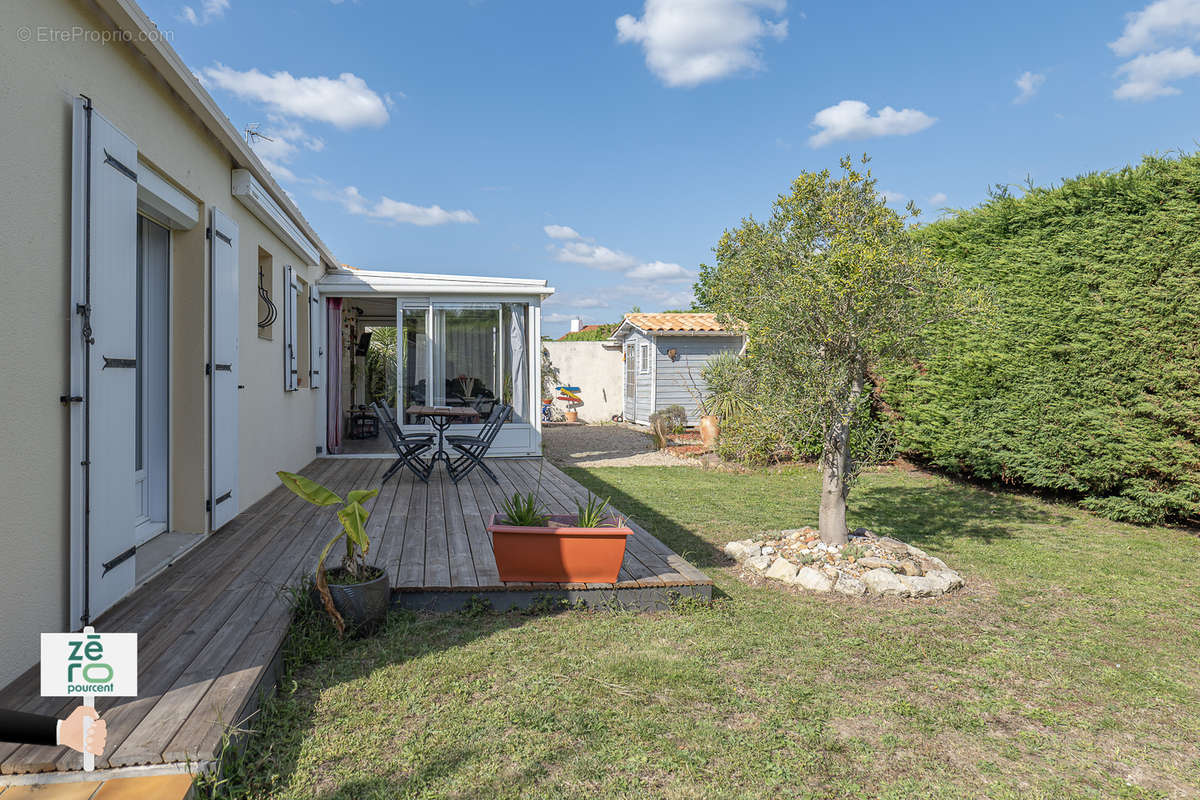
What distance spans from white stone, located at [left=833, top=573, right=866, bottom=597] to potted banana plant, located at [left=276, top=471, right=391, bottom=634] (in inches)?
107

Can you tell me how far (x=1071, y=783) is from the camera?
219 centimetres

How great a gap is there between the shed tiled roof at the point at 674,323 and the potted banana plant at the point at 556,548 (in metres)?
11.6

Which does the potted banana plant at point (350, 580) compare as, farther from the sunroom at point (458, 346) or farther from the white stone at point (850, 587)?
the sunroom at point (458, 346)

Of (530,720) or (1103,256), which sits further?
(1103,256)

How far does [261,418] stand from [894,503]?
6.38m

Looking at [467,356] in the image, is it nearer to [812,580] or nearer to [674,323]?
[812,580]

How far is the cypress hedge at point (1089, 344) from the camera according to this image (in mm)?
5684

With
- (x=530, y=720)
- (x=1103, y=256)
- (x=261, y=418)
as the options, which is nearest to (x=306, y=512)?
(x=261, y=418)

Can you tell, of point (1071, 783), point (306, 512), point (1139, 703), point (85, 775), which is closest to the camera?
point (85, 775)

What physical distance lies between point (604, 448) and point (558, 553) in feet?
27.9

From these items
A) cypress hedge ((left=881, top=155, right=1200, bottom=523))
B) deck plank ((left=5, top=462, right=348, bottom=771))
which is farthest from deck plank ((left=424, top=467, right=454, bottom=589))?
cypress hedge ((left=881, top=155, right=1200, bottom=523))

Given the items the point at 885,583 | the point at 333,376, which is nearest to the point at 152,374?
the point at 885,583

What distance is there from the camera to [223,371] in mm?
4602

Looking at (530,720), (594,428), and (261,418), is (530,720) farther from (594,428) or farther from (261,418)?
(594,428)
